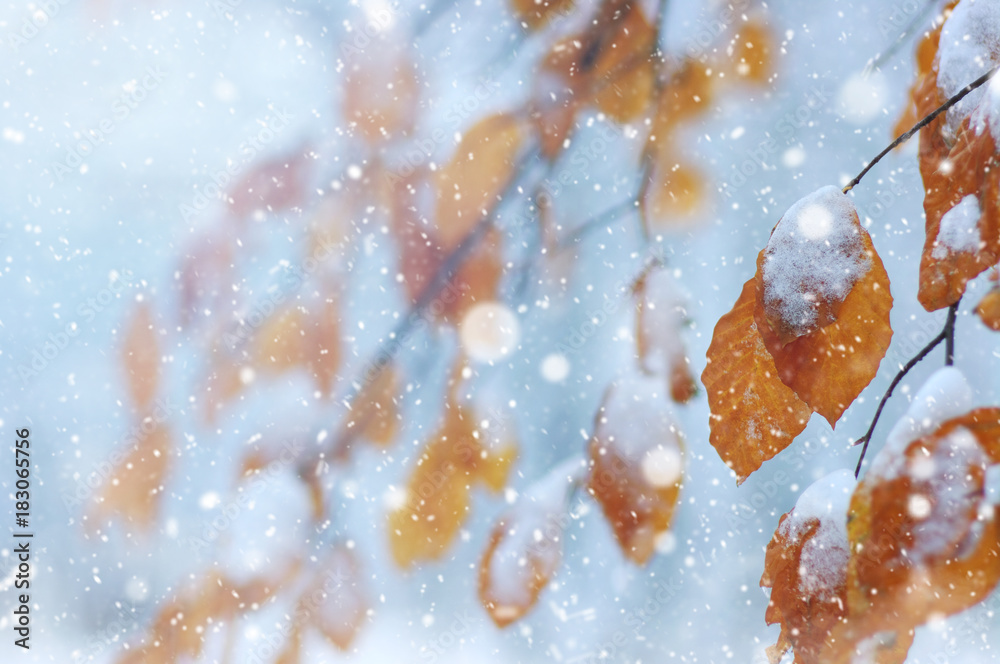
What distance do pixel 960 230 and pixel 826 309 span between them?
0.18ft

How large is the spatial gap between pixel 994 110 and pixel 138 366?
103 centimetres

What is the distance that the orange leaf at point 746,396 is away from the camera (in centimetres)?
29

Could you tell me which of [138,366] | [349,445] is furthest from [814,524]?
[138,366]

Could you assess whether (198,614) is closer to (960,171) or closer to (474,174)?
(474,174)

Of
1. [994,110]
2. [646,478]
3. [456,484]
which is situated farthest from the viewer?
[456,484]

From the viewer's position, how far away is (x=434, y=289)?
0.65 m

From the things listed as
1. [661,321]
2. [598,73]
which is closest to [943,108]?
[661,321]

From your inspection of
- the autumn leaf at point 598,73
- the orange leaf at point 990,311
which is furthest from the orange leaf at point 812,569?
the autumn leaf at point 598,73

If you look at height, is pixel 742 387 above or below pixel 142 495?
below

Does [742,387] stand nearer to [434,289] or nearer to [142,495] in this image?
[434,289]

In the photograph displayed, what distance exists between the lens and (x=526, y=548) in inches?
29.1

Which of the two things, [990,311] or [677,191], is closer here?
[990,311]

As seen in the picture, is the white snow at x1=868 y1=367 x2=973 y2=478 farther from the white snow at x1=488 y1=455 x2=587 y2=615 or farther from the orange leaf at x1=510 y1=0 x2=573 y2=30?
the orange leaf at x1=510 y1=0 x2=573 y2=30

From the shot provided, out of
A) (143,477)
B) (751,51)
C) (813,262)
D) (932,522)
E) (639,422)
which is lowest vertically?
(932,522)
